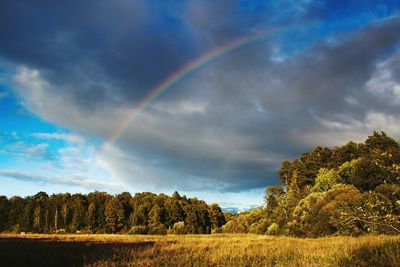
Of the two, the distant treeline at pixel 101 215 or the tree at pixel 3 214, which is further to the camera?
the tree at pixel 3 214

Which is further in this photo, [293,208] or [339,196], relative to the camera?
[293,208]

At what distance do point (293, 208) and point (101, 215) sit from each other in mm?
72211

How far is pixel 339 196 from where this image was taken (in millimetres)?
40188

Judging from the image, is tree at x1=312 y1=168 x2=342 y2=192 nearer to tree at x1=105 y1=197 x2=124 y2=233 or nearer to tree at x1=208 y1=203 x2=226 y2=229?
tree at x1=105 y1=197 x2=124 y2=233

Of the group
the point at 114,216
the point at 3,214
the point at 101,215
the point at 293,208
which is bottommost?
the point at 293,208

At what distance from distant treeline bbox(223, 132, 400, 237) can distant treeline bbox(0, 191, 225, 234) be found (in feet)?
80.2

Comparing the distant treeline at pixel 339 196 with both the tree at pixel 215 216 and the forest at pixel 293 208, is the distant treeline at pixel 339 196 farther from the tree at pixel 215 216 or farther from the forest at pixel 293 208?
the tree at pixel 215 216

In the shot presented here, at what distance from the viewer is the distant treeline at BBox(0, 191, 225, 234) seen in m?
112

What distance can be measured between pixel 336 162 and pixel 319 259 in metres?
75.0

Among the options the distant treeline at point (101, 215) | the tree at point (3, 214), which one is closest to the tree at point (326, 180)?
the distant treeline at point (101, 215)

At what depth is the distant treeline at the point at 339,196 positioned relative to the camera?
15.2m

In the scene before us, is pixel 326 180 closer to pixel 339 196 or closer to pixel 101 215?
pixel 339 196

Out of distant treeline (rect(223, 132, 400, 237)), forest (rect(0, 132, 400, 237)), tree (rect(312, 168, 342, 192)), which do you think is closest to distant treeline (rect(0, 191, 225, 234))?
forest (rect(0, 132, 400, 237))

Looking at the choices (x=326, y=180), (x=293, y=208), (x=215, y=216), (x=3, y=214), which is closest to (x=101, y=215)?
(x=3, y=214)
